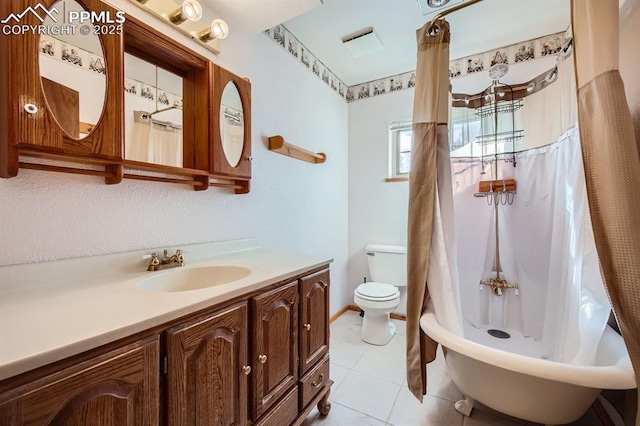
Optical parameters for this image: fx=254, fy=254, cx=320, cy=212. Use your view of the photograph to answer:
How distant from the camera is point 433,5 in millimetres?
1670

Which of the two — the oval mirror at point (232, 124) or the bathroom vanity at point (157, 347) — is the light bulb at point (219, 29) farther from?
the bathroom vanity at point (157, 347)

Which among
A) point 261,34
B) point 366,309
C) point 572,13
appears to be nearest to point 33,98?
point 261,34

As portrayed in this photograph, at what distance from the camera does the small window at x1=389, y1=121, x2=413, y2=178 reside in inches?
106

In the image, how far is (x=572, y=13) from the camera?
0.93 metres

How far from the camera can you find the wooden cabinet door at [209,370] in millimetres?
720

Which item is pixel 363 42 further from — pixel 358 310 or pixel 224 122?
pixel 358 310

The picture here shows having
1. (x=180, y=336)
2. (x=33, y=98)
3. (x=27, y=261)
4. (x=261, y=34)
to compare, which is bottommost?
(x=180, y=336)

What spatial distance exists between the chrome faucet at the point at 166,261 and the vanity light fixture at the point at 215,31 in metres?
1.12

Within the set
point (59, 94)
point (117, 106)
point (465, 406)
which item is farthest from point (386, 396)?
point (59, 94)

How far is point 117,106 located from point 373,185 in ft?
7.41

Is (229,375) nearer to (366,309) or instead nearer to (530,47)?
(366,309)

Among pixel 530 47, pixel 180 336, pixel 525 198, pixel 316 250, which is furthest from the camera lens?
pixel 316 250

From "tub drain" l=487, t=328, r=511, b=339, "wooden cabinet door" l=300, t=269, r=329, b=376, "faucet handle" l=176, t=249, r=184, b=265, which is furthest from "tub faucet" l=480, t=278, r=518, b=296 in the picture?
"faucet handle" l=176, t=249, r=184, b=265

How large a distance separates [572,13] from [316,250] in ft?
6.55
